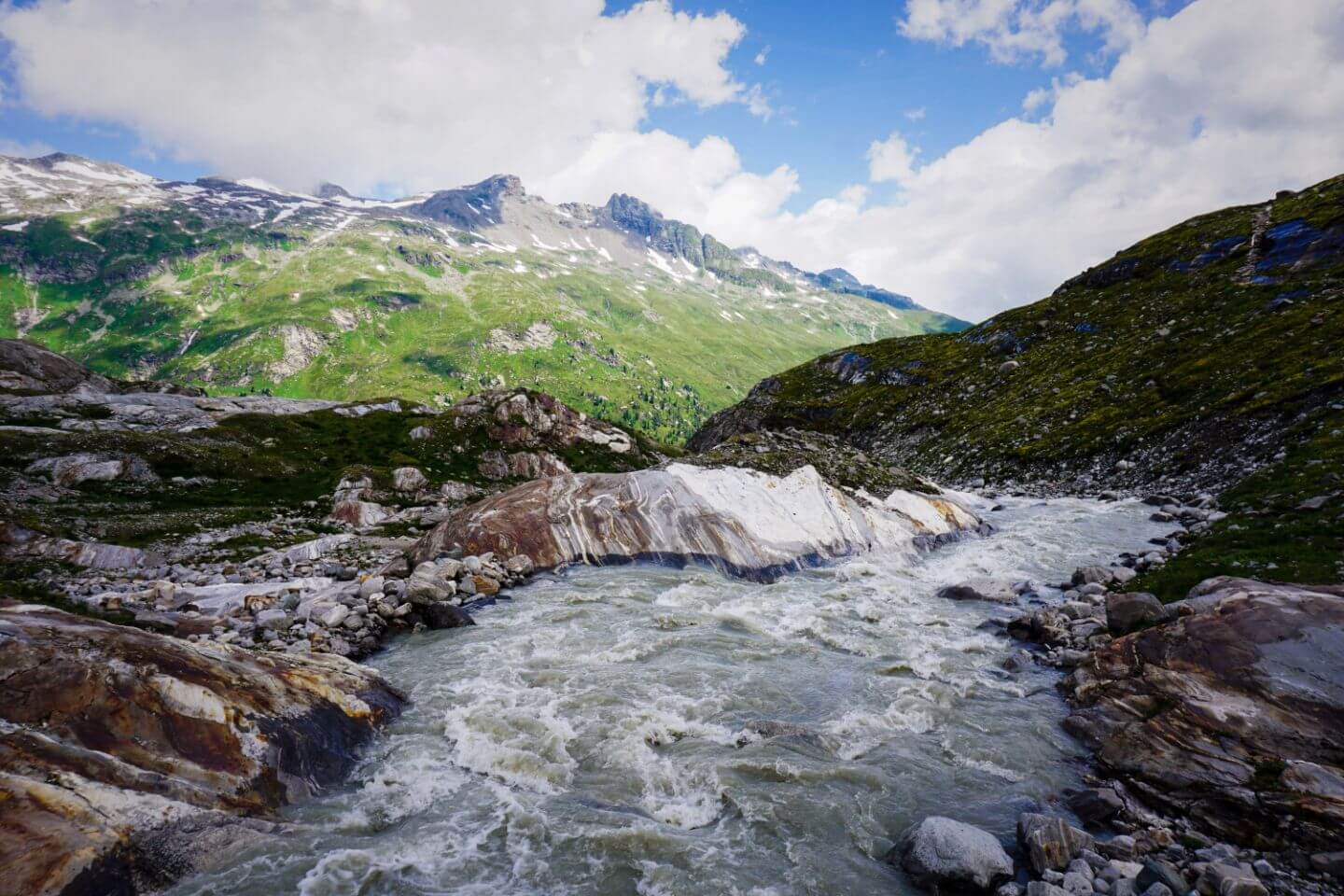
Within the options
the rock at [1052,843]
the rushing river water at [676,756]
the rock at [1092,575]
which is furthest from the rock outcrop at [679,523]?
the rock at [1052,843]

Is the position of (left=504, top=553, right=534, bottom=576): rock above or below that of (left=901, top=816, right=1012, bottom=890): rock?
above

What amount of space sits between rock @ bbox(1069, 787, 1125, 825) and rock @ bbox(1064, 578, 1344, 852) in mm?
1045

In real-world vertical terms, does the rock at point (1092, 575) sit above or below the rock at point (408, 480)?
below

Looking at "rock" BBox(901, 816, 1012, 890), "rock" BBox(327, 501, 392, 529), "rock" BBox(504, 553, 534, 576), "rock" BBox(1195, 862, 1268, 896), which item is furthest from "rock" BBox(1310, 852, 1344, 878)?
"rock" BBox(327, 501, 392, 529)

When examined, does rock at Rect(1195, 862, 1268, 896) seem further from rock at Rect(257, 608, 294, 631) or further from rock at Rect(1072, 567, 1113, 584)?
rock at Rect(257, 608, 294, 631)

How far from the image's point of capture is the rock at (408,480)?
6819 cm

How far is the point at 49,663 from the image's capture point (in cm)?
1198

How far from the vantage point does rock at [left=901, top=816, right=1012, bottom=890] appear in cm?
1109

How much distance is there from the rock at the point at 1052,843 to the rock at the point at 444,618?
22.0m

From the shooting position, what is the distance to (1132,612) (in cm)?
1991

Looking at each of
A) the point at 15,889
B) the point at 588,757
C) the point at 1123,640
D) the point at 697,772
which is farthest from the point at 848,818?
the point at 15,889

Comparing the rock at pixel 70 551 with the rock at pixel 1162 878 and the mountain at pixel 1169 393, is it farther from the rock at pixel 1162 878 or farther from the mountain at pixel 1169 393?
the rock at pixel 1162 878

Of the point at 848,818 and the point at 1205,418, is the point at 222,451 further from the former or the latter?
the point at 1205,418

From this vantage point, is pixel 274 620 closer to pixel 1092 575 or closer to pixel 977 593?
pixel 977 593
